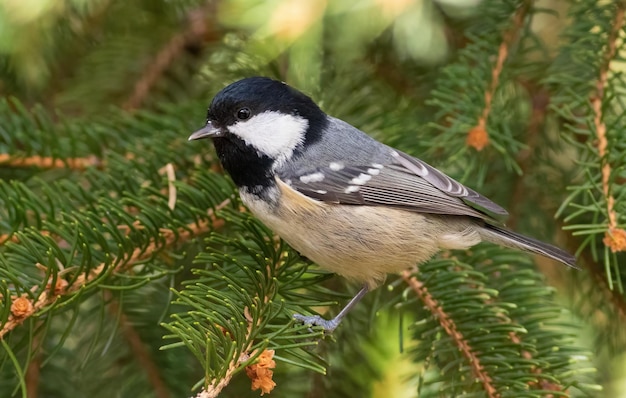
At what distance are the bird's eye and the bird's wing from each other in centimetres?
15

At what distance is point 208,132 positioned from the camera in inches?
58.2

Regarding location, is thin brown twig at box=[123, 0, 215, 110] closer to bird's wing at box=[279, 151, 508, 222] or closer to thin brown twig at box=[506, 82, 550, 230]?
bird's wing at box=[279, 151, 508, 222]

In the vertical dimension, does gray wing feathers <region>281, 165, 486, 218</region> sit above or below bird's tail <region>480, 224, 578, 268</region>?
above

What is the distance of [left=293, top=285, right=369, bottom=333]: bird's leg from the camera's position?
1.24 metres

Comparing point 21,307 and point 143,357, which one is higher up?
point 21,307

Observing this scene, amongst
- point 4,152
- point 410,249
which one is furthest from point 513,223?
point 4,152

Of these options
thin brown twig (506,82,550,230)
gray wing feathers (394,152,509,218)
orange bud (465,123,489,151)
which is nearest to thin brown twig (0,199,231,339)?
gray wing feathers (394,152,509,218)

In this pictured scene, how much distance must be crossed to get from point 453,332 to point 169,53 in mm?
1063

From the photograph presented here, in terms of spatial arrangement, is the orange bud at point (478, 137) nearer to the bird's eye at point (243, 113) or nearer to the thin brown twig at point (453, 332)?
the thin brown twig at point (453, 332)

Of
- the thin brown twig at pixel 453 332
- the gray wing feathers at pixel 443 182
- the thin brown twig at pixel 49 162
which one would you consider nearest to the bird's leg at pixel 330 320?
the thin brown twig at pixel 453 332

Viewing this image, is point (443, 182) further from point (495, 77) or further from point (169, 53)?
point (169, 53)

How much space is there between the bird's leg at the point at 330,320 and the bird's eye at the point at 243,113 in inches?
18.0

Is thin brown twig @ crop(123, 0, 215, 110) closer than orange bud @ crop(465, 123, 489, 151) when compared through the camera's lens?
No

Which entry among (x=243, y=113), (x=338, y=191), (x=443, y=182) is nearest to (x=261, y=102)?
(x=243, y=113)
